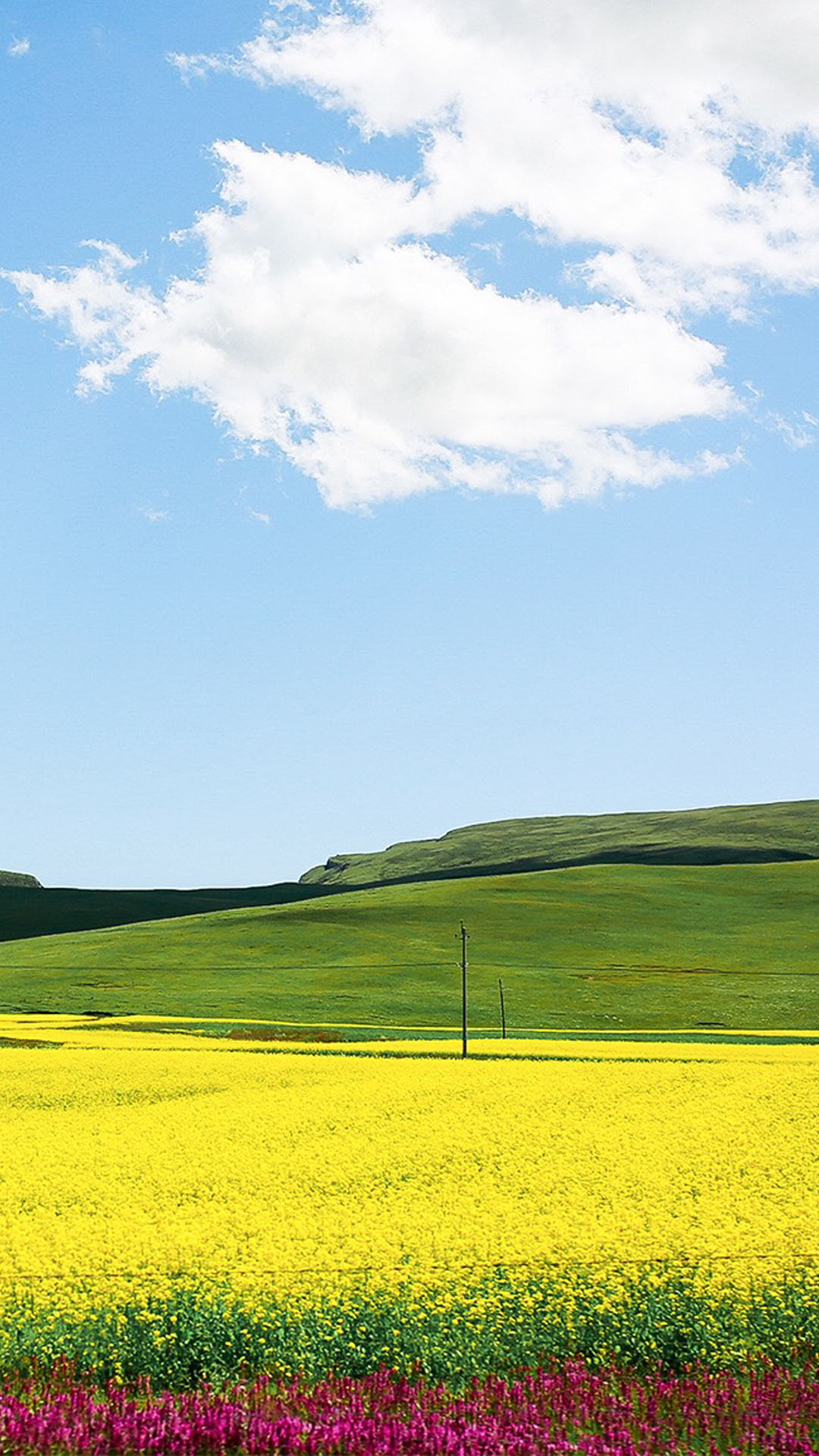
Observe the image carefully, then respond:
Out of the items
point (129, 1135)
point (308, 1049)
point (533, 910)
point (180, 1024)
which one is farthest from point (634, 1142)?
point (533, 910)

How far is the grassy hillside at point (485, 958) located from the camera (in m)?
83.8

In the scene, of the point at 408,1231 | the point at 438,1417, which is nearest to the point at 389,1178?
the point at 408,1231

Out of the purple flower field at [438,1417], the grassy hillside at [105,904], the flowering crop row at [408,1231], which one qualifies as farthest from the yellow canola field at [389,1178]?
the grassy hillside at [105,904]

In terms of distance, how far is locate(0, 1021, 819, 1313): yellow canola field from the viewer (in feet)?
55.3

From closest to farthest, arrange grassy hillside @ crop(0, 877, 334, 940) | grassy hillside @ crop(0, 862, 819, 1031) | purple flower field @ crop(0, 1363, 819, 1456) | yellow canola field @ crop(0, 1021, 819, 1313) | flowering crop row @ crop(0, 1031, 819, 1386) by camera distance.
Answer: purple flower field @ crop(0, 1363, 819, 1456) → flowering crop row @ crop(0, 1031, 819, 1386) → yellow canola field @ crop(0, 1021, 819, 1313) → grassy hillside @ crop(0, 862, 819, 1031) → grassy hillside @ crop(0, 877, 334, 940)

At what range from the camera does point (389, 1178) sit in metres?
21.5

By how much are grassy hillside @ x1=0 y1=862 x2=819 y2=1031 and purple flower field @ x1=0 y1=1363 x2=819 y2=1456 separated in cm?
6520

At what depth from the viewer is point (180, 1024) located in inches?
2793

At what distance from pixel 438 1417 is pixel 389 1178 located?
906 centimetres

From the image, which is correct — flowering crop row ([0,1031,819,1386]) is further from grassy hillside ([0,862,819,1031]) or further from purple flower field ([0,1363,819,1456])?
grassy hillside ([0,862,819,1031])

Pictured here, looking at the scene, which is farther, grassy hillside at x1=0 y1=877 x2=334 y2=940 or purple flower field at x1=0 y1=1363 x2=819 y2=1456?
grassy hillside at x1=0 y1=877 x2=334 y2=940

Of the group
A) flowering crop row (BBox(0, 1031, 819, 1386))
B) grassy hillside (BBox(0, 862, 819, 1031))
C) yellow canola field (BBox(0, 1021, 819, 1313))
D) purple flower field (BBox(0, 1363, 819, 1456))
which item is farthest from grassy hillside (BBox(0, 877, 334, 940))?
purple flower field (BBox(0, 1363, 819, 1456))

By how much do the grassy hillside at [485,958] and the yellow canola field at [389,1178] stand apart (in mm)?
47264

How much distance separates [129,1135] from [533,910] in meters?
108
